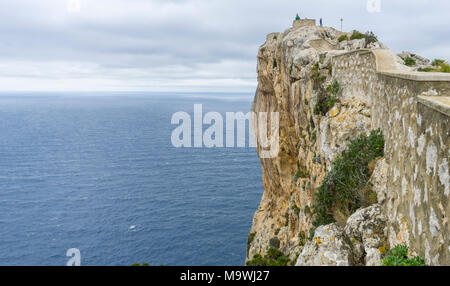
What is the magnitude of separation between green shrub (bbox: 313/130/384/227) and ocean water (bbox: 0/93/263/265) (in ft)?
130

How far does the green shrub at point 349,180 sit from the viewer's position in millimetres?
13328

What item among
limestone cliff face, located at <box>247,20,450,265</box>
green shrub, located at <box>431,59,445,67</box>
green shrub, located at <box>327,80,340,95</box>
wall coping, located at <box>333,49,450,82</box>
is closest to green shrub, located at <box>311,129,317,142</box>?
limestone cliff face, located at <box>247,20,450,265</box>

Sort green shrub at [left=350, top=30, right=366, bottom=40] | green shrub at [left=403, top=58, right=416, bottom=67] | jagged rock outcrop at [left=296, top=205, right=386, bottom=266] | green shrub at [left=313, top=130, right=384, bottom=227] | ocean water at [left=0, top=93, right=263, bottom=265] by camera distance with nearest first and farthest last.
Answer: jagged rock outcrop at [left=296, top=205, right=386, bottom=266]
green shrub at [left=313, top=130, right=384, bottom=227]
green shrub at [left=403, top=58, right=416, bottom=67]
green shrub at [left=350, top=30, right=366, bottom=40]
ocean water at [left=0, top=93, right=263, bottom=265]

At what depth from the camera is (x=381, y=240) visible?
32.7 feet

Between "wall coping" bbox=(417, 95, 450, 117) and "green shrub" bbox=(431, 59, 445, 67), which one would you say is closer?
"wall coping" bbox=(417, 95, 450, 117)

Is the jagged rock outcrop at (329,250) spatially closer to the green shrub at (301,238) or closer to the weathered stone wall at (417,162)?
the weathered stone wall at (417,162)

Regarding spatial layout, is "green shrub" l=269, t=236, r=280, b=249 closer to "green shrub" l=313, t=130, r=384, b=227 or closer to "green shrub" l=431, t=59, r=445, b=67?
"green shrub" l=313, t=130, r=384, b=227

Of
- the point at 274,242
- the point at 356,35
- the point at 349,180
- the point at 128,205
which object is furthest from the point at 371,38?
the point at 128,205

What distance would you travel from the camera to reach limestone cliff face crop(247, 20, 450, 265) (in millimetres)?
7824

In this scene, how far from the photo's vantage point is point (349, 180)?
559 inches

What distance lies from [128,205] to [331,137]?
60.8m

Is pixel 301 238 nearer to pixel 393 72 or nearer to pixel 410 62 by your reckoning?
pixel 410 62
